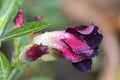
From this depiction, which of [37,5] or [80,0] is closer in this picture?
[37,5]

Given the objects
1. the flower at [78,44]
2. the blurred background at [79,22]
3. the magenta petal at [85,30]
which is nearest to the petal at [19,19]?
the flower at [78,44]

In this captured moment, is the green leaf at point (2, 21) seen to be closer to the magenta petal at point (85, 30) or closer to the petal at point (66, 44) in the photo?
the petal at point (66, 44)

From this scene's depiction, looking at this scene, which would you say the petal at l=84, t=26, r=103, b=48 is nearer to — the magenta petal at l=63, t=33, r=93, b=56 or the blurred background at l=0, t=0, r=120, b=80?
the magenta petal at l=63, t=33, r=93, b=56

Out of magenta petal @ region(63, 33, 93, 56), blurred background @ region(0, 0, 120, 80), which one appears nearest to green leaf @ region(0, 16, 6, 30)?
magenta petal @ region(63, 33, 93, 56)

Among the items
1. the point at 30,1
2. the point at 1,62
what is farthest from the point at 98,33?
the point at 30,1

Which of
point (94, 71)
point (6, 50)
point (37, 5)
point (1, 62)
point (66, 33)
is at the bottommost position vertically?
point (94, 71)

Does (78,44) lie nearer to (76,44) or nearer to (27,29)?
(76,44)

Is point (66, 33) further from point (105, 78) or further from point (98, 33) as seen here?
point (105, 78)
